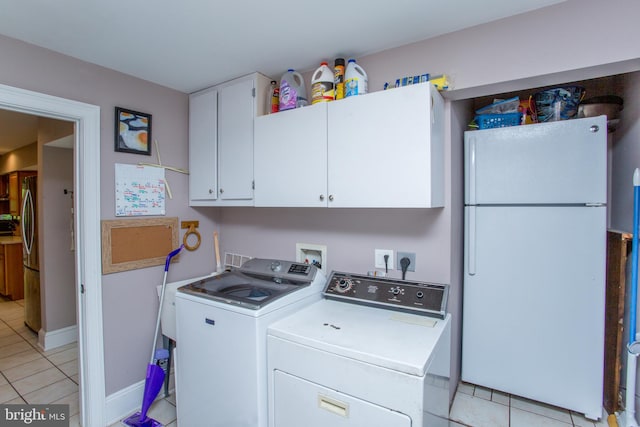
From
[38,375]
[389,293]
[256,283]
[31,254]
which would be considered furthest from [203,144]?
[31,254]

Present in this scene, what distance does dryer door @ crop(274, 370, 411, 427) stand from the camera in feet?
3.80

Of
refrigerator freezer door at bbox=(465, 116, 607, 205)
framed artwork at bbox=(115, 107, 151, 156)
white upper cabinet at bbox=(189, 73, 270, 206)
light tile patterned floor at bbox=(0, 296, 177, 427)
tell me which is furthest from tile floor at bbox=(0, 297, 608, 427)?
framed artwork at bbox=(115, 107, 151, 156)

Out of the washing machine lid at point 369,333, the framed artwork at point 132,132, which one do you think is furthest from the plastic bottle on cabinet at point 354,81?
the framed artwork at point 132,132

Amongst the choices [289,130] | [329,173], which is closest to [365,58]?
[289,130]

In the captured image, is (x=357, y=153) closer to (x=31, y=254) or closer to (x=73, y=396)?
(x=73, y=396)

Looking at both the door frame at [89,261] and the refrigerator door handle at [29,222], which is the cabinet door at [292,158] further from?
the refrigerator door handle at [29,222]

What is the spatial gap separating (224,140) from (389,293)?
1.53 m

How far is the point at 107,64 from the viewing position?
1978 millimetres

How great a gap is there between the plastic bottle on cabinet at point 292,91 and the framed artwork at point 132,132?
1014 mm

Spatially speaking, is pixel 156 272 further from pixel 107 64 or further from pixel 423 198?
pixel 423 198

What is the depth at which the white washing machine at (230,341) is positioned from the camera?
146cm

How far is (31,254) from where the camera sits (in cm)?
350

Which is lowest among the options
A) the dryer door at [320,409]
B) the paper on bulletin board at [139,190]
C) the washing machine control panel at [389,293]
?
the dryer door at [320,409]

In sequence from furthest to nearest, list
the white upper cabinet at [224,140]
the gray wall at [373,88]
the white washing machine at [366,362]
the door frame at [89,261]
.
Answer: the white upper cabinet at [224,140] < the door frame at [89,261] < the gray wall at [373,88] < the white washing machine at [366,362]
